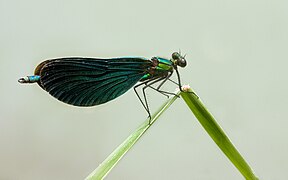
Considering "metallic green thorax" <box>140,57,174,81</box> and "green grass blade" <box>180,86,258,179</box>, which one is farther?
"metallic green thorax" <box>140,57,174,81</box>

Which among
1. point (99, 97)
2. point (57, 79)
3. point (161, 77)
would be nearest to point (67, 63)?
point (57, 79)

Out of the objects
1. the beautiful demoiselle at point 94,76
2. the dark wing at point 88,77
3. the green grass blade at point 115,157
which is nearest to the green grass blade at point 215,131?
the green grass blade at point 115,157

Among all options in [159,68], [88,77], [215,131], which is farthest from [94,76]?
[215,131]

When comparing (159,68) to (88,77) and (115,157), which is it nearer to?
(88,77)

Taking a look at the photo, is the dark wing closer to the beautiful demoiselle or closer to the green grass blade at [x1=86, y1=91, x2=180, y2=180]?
the beautiful demoiselle

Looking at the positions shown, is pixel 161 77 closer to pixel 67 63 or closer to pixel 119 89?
pixel 119 89

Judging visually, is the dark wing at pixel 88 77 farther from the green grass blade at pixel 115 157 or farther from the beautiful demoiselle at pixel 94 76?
the green grass blade at pixel 115 157

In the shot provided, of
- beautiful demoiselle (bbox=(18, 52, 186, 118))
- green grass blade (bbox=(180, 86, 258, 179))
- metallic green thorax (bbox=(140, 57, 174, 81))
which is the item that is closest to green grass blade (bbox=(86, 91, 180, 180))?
green grass blade (bbox=(180, 86, 258, 179))
